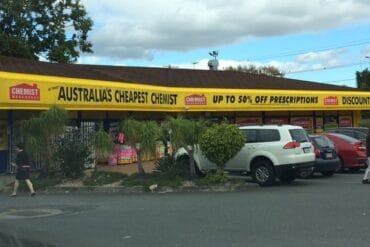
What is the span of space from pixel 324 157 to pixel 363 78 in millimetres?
60108

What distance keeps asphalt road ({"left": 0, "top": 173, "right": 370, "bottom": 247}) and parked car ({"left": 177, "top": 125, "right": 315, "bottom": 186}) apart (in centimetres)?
96

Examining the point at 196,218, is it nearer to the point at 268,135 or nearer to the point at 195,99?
the point at 268,135

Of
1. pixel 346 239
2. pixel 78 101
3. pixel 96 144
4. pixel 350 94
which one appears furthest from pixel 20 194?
pixel 350 94

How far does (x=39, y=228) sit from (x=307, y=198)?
6239mm

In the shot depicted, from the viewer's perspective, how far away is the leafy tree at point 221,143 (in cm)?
1702

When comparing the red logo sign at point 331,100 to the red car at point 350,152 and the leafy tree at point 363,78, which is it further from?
the leafy tree at point 363,78

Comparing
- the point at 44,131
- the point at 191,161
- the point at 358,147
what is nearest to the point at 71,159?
the point at 44,131

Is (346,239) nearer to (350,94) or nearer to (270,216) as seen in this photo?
(270,216)

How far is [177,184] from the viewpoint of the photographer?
55.6 feet

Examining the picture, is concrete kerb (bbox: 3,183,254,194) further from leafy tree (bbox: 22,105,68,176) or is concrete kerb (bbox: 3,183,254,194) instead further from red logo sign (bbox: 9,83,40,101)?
red logo sign (bbox: 9,83,40,101)

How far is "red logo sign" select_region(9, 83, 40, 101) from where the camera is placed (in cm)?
2041

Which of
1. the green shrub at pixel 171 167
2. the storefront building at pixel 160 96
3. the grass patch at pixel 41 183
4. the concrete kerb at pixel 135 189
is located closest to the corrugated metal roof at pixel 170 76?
the storefront building at pixel 160 96

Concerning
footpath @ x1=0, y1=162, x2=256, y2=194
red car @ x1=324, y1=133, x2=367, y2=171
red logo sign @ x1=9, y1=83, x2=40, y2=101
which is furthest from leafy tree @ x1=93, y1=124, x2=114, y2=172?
red car @ x1=324, y1=133, x2=367, y2=171

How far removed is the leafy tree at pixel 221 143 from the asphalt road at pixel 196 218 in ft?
5.26
